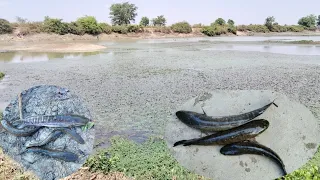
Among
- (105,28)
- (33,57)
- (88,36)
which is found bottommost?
(33,57)

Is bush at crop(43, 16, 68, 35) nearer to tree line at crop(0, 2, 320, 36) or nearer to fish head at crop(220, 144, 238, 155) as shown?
tree line at crop(0, 2, 320, 36)

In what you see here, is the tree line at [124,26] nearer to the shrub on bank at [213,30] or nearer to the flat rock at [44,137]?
the shrub on bank at [213,30]

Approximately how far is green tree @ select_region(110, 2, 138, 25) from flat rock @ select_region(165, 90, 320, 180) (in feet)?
192

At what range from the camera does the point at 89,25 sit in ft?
141

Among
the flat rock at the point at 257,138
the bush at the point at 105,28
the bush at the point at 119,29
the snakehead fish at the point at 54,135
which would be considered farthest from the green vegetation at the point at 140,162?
the bush at the point at 119,29

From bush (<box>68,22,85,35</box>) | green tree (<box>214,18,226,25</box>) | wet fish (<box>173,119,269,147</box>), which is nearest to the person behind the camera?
wet fish (<box>173,119,269,147</box>)

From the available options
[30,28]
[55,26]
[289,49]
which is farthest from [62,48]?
[289,49]

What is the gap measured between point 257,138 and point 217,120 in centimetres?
33

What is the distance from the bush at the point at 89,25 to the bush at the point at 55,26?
9.09 ft

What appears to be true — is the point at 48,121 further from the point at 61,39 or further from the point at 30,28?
the point at 30,28

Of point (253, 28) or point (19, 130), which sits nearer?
point (19, 130)

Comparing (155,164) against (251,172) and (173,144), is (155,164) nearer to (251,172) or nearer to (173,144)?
(173,144)

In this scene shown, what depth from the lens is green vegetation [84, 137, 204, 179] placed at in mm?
3615

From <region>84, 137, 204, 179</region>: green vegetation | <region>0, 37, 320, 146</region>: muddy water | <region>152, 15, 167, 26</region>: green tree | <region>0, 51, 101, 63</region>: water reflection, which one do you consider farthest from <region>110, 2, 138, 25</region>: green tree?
<region>84, 137, 204, 179</region>: green vegetation
